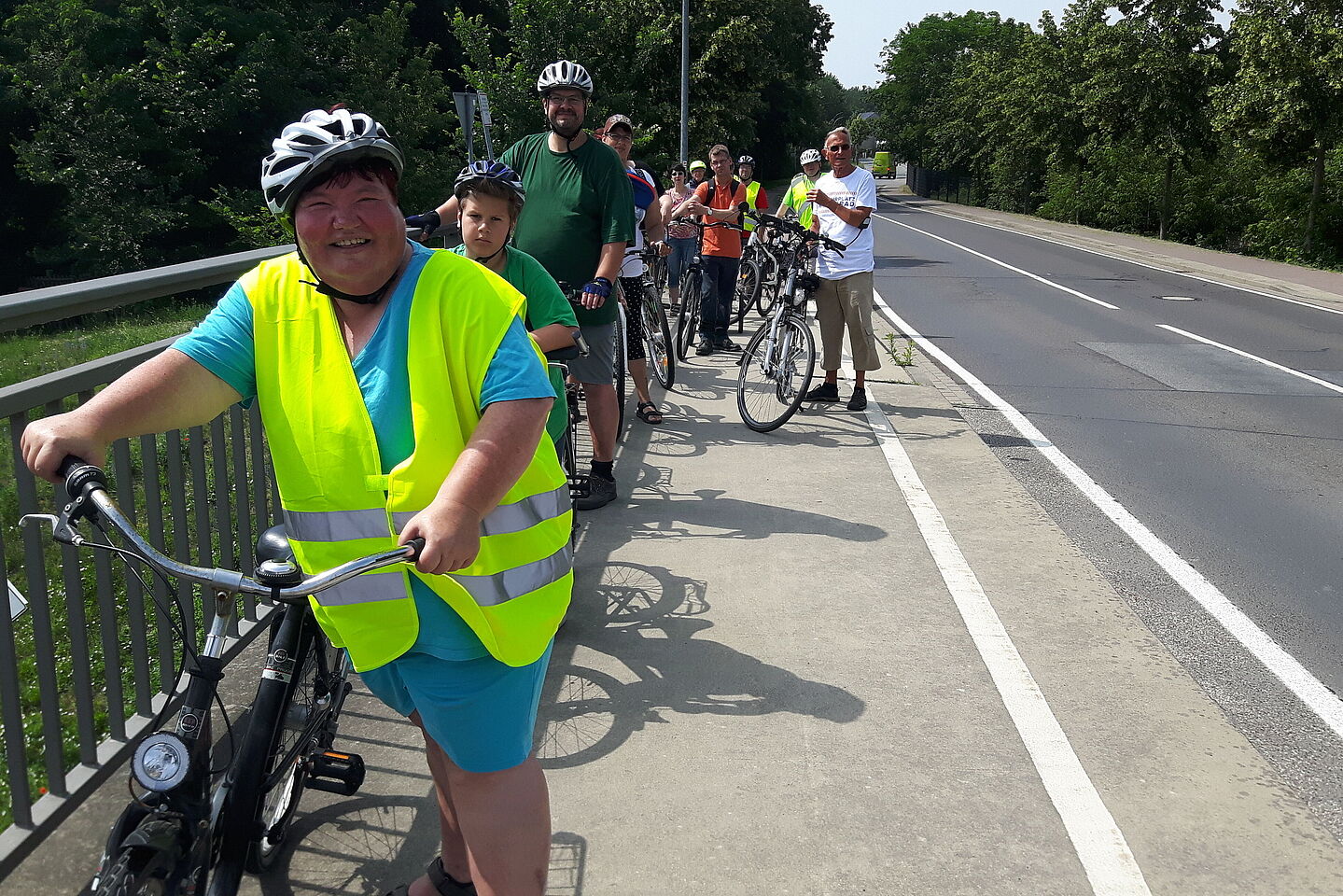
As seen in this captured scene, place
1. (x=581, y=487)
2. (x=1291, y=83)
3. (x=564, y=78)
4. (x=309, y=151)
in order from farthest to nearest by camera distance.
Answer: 1. (x=1291, y=83)
2. (x=581, y=487)
3. (x=564, y=78)
4. (x=309, y=151)

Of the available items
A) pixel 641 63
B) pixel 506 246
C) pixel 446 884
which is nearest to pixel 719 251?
pixel 506 246

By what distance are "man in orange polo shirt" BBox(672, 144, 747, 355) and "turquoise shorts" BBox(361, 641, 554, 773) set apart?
373 inches

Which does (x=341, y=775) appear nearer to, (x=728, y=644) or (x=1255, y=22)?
(x=728, y=644)

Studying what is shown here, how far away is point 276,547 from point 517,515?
24.3 inches

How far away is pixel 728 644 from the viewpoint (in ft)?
15.2

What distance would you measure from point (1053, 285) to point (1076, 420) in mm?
12499

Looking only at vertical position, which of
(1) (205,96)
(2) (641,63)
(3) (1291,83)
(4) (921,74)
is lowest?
(1) (205,96)

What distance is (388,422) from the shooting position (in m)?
2.15

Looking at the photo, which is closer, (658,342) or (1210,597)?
(1210,597)

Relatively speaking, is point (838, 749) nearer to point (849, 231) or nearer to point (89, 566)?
point (89, 566)

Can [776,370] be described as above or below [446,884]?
above

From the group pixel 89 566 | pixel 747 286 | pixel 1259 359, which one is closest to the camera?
pixel 89 566

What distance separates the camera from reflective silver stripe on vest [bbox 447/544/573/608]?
220 centimetres

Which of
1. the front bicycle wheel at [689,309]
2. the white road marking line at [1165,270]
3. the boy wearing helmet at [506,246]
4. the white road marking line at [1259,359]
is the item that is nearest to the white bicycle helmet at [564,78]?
the boy wearing helmet at [506,246]
